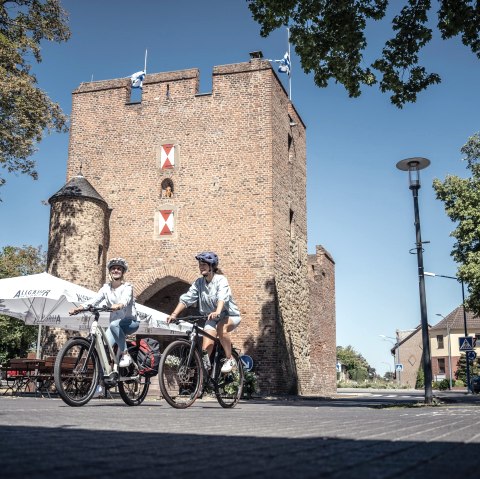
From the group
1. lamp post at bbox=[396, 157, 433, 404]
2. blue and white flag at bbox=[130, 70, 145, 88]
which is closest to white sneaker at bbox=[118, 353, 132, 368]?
lamp post at bbox=[396, 157, 433, 404]

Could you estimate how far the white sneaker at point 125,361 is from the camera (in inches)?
315

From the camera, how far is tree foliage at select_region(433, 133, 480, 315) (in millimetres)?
25128

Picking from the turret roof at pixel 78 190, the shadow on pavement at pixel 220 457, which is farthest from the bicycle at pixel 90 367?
the turret roof at pixel 78 190

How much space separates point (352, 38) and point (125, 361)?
692 cm

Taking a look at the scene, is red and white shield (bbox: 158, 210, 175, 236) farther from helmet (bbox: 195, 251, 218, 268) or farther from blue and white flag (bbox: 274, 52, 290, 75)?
helmet (bbox: 195, 251, 218, 268)

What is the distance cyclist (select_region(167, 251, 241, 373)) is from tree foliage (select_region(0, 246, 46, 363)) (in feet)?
131

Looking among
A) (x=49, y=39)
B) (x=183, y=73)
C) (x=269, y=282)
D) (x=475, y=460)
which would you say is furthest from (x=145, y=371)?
(x=183, y=73)

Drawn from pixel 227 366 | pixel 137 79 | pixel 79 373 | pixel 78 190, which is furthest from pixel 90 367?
pixel 137 79

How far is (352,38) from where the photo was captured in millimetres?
10984

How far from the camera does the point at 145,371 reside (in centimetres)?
837

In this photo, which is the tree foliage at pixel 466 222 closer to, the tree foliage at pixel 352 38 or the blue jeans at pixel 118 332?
A: the tree foliage at pixel 352 38

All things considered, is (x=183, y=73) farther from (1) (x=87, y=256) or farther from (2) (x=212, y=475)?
(2) (x=212, y=475)

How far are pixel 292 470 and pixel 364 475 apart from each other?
272 mm

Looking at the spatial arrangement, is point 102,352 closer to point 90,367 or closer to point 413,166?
point 90,367
